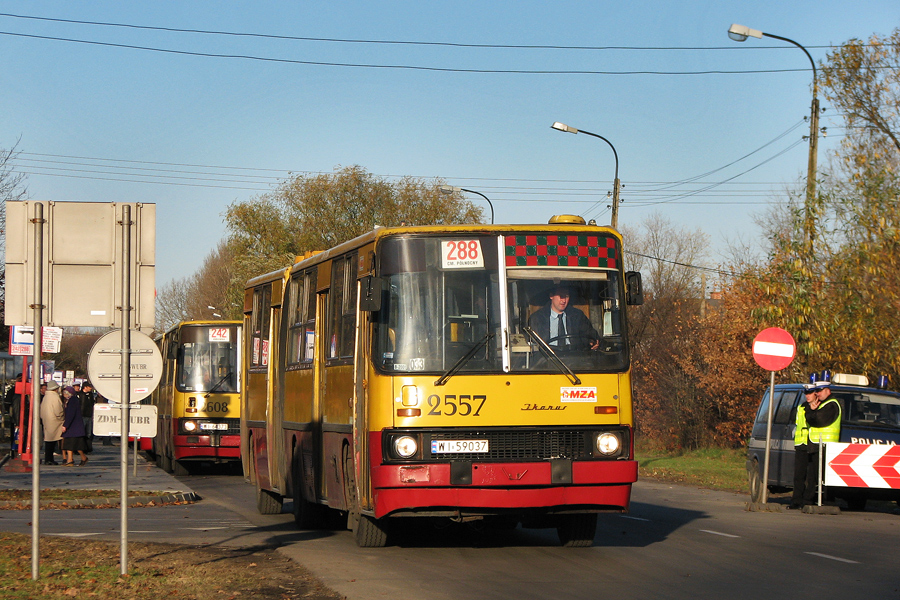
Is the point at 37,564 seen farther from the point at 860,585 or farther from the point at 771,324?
the point at 771,324

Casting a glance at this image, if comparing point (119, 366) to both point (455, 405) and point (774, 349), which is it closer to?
point (455, 405)

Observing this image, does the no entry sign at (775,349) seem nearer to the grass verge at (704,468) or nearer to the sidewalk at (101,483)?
the grass verge at (704,468)

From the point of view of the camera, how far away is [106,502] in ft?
62.3

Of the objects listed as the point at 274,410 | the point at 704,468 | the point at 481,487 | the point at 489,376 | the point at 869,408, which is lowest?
the point at 704,468

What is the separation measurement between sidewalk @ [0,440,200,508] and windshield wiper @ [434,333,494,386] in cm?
594

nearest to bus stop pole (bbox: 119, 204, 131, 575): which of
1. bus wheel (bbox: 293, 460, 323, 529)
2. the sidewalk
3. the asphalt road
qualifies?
the asphalt road

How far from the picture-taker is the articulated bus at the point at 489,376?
11031mm

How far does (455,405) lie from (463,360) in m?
0.41

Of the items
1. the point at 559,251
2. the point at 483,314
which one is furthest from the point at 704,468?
the point at 483,314

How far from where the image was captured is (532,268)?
38.0 ft

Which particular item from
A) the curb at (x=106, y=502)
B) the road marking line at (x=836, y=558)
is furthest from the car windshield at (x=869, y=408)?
the curb at (x=106, y=502)

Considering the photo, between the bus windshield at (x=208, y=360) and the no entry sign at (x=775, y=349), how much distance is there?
12210mm

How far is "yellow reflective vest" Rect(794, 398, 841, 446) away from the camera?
1789 centimetres

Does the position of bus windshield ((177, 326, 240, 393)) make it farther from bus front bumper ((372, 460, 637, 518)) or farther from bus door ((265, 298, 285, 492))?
bus front bumper ((372, 460, 637, 518))
